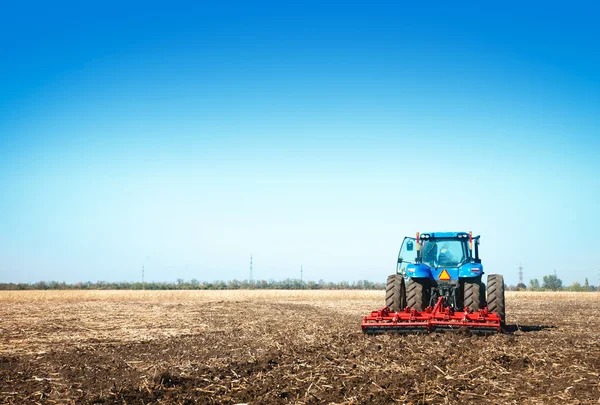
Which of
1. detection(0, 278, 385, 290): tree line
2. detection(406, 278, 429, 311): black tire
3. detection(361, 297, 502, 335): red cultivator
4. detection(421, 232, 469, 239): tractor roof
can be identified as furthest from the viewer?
detection(0, 278, 385, 290): tree line

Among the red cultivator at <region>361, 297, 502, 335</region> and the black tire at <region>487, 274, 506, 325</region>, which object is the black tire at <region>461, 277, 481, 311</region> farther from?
the red cultivator at <region>361, 297, 502, 335</region>

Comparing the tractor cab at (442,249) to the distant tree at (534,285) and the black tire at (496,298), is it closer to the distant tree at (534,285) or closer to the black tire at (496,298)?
the black tire at (496,298)

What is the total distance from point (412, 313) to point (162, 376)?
6.05 m

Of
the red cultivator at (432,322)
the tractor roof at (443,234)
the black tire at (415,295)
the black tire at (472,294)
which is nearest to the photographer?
the red cultivator at (432,322)

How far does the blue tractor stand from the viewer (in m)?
11.7

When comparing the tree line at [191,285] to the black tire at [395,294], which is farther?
the tree line at [191,285]

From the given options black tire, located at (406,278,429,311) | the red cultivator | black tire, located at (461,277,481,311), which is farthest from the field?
black tire, located at (406,278,429,311)

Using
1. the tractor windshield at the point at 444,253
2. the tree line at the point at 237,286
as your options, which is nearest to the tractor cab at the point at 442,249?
the tractor windshield at the point at 444,253

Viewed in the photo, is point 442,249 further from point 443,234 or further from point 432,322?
point 432,322

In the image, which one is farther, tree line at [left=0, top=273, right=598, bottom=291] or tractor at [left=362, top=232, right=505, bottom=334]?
tree line at [left=0, top=273, right=598, bottom=291]

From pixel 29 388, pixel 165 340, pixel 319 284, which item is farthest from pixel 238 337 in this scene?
pixel 319 284

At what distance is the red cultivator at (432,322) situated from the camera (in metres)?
10.2

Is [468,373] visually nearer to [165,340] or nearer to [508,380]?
[508,380]

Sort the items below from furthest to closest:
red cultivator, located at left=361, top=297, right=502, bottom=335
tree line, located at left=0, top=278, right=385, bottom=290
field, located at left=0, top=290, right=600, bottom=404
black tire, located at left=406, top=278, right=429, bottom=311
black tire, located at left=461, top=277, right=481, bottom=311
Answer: tree line, located at left=0, top=278, right=385, bottom=290
black tire, located at left=406, top=278, right=429, bottom=311
black tire, located at left=461, top=277, right=481, bottom=311
red cultivator, located at left=361, top=297, right=502, bottom=335
field, located at left=0, top=290, right=600, bottom=404
